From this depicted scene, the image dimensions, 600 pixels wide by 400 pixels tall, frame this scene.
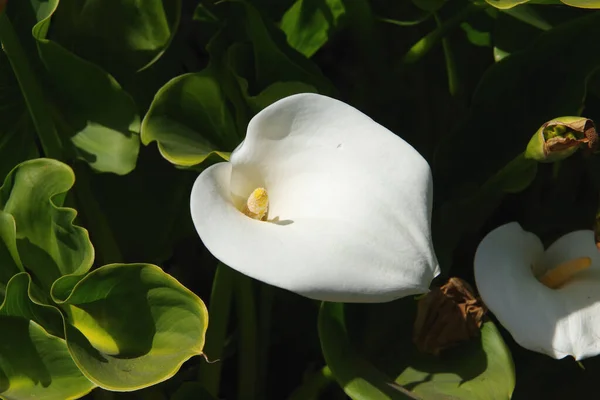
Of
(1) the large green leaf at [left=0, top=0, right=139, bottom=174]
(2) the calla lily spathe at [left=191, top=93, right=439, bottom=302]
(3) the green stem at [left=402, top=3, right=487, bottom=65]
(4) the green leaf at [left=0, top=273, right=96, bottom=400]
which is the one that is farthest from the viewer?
(3) the green stem at [left=402, top=3, right=487, bottom=65]

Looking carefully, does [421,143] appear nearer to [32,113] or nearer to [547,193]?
[547,193]

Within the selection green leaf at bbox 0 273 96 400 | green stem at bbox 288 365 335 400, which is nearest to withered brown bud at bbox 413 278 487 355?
green stem at bbox 288 365 335 400

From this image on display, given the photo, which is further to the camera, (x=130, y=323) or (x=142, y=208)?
(x=142, y=208)

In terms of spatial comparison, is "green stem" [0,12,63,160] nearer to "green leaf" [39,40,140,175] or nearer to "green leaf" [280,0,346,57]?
"green leaf" [39,40,140,175]

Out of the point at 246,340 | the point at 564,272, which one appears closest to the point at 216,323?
the point at 246,340

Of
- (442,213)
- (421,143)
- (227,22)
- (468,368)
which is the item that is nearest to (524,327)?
(468,368)

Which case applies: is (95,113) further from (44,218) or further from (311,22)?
(311,22)

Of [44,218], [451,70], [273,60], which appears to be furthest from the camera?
[451,70]
